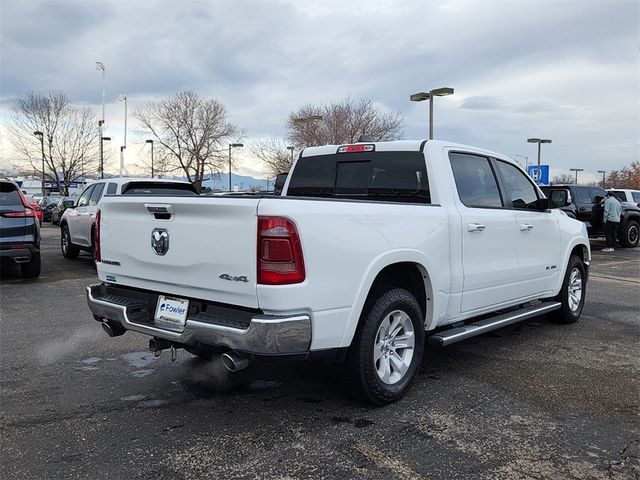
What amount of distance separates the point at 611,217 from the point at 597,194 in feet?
5.33

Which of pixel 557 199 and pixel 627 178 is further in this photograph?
pixel 627 178

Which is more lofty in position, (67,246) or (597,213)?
(597,213)

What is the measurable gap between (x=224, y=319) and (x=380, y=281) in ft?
3.82

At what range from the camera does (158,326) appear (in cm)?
362

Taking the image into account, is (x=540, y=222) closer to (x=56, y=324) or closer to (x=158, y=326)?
(x=158, y=326)

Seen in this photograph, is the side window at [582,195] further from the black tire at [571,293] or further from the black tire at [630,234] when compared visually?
the black tire at [571,293]

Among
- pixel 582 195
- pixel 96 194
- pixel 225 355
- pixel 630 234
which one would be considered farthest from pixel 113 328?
pixel 630 234

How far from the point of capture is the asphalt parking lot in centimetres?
307

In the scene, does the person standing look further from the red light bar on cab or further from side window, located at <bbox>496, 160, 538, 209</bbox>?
the red light bar on cab

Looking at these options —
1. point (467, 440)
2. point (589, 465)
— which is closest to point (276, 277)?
point (467, 440)

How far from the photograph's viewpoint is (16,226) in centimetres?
885

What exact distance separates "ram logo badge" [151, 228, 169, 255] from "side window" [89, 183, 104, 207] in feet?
26.0

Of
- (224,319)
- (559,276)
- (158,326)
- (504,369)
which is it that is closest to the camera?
(224,319)

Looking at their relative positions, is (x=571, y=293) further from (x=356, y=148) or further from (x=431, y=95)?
(x=431, y=95)
